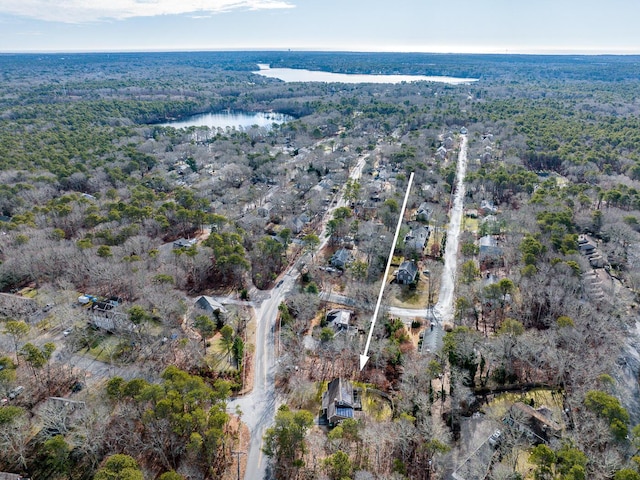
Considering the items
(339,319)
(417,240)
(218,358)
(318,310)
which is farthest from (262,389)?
(417,240)

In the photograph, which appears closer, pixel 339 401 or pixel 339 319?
pixel 339 401

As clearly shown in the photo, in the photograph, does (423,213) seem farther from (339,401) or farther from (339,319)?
(339,401)

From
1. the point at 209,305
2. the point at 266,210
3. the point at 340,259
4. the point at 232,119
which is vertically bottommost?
the point at 209,305

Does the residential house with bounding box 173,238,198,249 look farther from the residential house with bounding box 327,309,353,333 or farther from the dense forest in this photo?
the residential house with bounding box 327,309,353,333

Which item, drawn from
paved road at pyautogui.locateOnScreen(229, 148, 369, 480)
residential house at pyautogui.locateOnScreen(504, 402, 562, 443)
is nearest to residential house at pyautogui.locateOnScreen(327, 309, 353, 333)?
paved road at pyautogui.locateOnScreen(229, 148, 369, 480)

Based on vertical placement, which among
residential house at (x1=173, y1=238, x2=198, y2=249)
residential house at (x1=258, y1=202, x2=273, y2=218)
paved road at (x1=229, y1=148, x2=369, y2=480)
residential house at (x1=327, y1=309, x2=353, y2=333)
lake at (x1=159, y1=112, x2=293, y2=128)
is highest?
lake at (x1=159, y1=112, x2=293, y2=128)

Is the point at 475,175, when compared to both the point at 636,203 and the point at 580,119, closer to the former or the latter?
the point at 636,203
